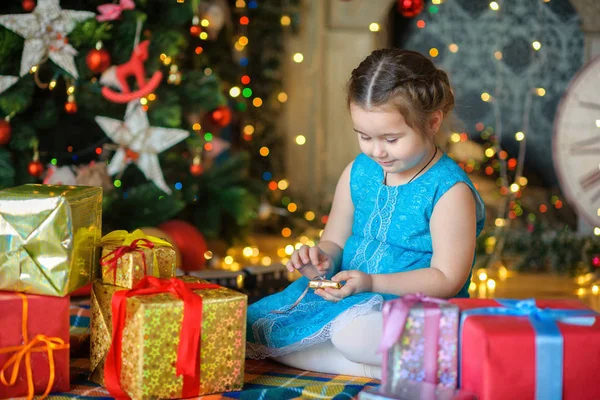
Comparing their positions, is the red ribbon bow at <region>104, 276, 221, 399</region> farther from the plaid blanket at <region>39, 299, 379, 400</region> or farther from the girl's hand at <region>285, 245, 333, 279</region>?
the girl's hand at <region>285, 245, 333, 279</region>

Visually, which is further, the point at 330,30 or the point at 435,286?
the point at 330,30

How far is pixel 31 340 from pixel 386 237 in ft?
2.81

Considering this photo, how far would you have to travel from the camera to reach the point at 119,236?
1.93m

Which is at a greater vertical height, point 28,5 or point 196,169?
point 28,5

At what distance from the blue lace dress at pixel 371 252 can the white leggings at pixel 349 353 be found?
0.03 metres

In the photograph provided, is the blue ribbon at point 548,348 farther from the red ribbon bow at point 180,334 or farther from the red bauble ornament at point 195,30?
the red bauble ornament at point 195,30

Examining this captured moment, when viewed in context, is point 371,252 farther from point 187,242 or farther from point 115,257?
point 187,242

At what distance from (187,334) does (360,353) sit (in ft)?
1.34

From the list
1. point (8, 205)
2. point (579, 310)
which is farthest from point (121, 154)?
point (579, 310)

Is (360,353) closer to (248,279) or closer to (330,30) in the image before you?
(248,279)

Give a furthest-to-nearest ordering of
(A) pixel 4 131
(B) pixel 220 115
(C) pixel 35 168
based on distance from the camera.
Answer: (B) pixel 220 115 → (C) pixel 35 168 → (A) pixel 4 131

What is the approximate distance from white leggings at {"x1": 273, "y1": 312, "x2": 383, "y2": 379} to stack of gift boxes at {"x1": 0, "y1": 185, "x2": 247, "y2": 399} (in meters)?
0.24

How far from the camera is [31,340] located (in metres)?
1.68

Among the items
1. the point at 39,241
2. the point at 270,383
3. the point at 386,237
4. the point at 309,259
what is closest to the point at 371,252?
the point at 386,237
